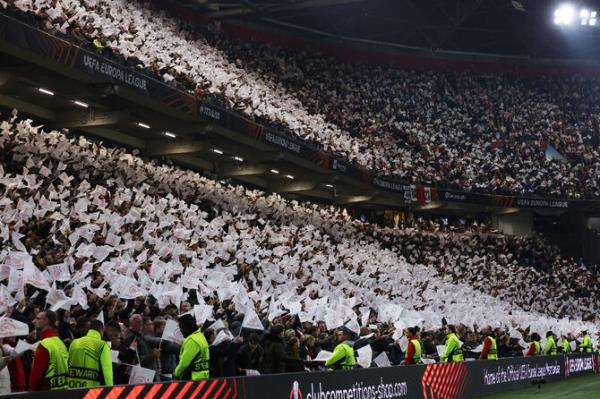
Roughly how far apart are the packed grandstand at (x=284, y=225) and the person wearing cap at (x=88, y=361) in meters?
0.21

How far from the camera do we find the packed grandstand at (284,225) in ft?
38.2

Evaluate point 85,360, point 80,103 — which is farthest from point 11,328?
point 80,103

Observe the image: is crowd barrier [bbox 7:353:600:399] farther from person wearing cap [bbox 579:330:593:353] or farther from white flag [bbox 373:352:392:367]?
person wearing cap [bbox 579:330:593:353]

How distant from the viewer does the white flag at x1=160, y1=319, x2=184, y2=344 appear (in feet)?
32.6

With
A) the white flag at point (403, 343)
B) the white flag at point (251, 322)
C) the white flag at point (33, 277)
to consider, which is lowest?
the white flag at point (403, 343)

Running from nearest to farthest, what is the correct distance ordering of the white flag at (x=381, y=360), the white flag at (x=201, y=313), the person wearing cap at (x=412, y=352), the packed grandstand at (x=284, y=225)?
the white flag at (x=201, y=313) → the packed grandstand at (x=284, y=225) → the white flag at (x=381, y=360) → the person wearing cap at (x=412, y=352)

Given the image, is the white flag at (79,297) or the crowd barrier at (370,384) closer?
the crowd barrier at (370,384)

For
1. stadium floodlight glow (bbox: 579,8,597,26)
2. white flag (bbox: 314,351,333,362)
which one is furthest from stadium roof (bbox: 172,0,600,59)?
white flag (bbox: 314,351,333,362)

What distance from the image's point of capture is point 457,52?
50.8 metres

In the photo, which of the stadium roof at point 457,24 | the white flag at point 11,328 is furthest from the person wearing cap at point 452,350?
the stadium roof at point 457,24

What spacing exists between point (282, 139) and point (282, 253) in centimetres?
635

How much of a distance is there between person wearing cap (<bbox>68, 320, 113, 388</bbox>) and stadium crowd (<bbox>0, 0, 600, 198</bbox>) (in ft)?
56.4

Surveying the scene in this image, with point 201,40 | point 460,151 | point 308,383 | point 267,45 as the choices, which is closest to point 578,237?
point 460,151

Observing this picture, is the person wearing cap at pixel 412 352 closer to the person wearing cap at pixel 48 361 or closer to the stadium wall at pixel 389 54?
the person wearing cap at pixel 48 361
